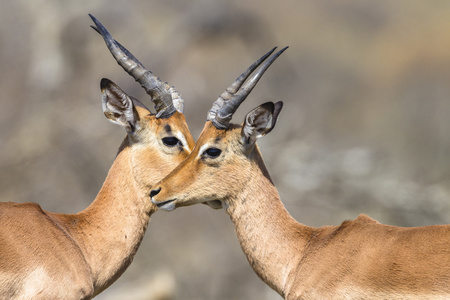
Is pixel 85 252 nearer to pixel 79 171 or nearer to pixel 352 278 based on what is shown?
pixel 352 278

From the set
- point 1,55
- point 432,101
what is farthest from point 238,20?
point 1,55

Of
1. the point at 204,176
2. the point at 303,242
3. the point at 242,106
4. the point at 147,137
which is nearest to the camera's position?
the point at 303,242

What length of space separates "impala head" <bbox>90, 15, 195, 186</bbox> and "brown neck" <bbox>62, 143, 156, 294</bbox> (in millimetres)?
137

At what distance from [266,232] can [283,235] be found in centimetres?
15

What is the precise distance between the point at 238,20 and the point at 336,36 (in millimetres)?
1637

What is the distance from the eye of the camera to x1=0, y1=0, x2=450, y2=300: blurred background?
10.1 meters

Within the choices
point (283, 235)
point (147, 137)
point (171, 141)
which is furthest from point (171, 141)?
point (283, 235)

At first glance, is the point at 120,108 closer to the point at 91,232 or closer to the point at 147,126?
the point at 147,126

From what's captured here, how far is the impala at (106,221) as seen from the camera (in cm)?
514

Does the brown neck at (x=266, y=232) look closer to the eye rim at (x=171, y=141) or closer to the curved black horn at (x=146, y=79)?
the eye rim at (x=171, y=141)

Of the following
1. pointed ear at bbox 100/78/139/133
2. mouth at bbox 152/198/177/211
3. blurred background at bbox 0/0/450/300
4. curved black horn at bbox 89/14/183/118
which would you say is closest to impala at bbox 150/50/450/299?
mouth at bbox 152/198/177/211

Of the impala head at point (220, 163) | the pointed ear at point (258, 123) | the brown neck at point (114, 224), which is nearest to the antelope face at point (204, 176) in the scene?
the impala head at point (220, 163)

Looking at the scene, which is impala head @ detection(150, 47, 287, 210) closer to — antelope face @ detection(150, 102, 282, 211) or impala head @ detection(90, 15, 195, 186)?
antelope face @ detection(150, 102, 282, 211)

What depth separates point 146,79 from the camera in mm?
6371
